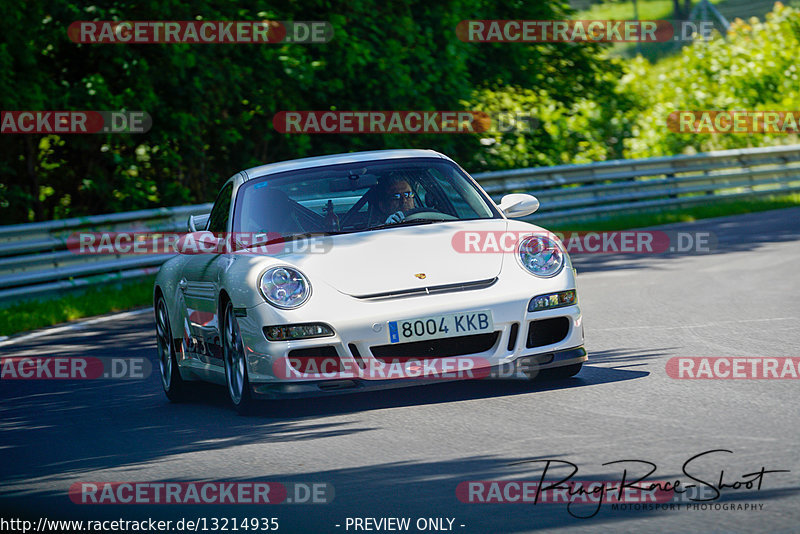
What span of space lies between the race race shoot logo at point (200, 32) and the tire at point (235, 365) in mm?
11383

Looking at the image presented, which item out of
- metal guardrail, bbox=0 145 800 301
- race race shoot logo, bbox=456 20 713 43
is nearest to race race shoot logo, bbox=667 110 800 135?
race race shoot logo, bbox=456 20 713 43

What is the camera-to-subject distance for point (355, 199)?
8430mm

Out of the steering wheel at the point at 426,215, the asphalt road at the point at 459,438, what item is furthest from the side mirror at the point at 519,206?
the asphalt road at the point at 459,438

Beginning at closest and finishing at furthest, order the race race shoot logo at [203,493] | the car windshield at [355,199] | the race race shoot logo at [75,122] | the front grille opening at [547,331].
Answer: the race race shoot logo at [203,493], the front grille opening at [547,331], the car windshield at [355,199], the race race shoot logo at [75,122]

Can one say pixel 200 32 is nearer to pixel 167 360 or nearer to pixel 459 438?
pixel 167 360

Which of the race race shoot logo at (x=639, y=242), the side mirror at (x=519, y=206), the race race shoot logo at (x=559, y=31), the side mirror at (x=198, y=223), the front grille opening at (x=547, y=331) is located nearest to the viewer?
the front grille opening at (x=547, y=331)

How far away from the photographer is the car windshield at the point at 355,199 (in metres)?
8.23

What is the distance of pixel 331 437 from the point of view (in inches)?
262

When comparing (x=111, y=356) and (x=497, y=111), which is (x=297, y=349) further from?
(x=497, y=111)

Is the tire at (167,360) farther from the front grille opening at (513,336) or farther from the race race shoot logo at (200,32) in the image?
the race race shoot logo at (200,32)

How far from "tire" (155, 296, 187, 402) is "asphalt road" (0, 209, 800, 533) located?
121 millimetres

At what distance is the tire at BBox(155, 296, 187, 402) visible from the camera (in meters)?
8.78

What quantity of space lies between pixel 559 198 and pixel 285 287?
14.8m

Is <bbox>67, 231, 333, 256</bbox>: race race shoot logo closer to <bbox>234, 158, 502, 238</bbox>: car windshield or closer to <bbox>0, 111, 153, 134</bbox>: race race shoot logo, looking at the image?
<bbox>234, 158, 502, 238</bbox>: car windshield
